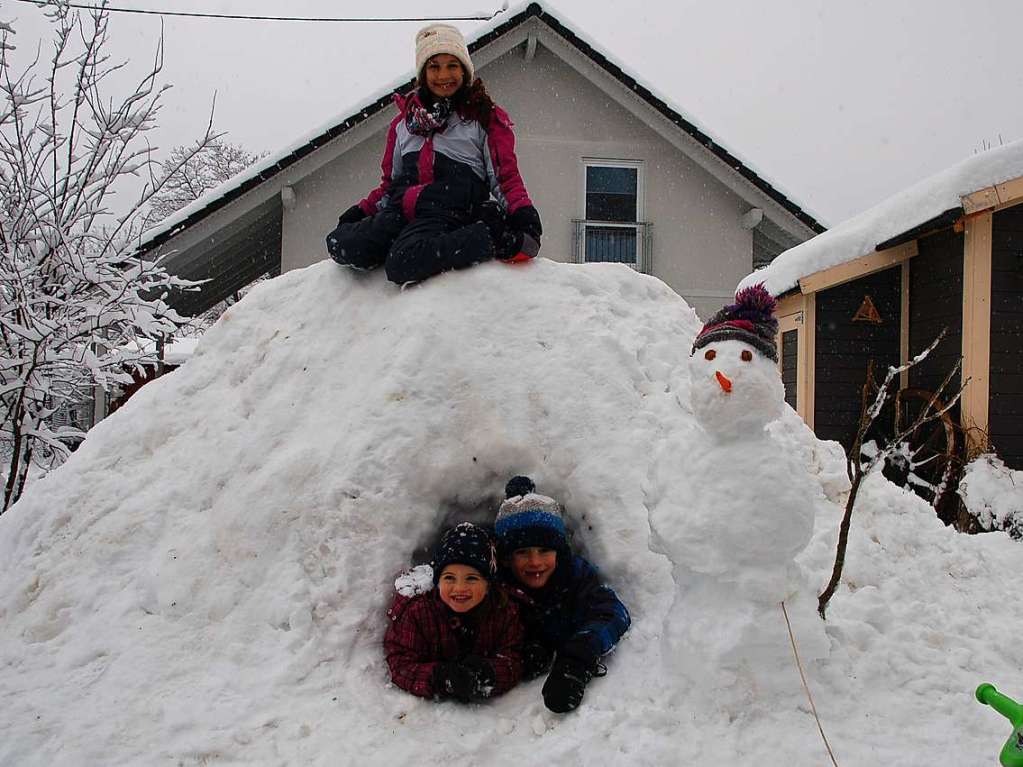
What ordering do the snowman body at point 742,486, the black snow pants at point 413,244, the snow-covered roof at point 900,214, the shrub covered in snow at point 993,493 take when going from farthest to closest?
the snow-covered roof at point 900,214
the shrub covered in snow at point 993,493
the black snow pants at point 413,244
the snowman body at point 742,486

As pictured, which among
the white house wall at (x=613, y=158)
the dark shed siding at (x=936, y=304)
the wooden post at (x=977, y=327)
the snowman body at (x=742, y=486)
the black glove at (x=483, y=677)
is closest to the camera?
the snowman body at (x=742, y=486)

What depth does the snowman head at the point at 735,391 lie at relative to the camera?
2289 mm

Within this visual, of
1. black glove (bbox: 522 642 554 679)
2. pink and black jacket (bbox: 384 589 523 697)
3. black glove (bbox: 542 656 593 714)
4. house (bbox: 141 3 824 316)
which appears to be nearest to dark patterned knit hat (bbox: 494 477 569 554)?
pink and black jacket (bbox: 384 589 523 697)

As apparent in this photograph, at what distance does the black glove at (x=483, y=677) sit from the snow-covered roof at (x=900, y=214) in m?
5.88

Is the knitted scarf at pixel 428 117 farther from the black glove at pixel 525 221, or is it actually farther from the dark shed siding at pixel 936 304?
the dark shed siding at pixel 936 304

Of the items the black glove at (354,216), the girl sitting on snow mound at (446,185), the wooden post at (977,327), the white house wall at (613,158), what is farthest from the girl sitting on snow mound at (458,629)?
the white house wall at (613,158)

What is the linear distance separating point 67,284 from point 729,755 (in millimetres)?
5042

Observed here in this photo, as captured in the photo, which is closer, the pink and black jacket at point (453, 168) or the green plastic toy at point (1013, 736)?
the green plastic toy at point (1013, 736)

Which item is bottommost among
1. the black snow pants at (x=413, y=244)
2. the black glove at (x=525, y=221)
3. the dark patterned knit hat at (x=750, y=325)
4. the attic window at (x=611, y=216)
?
the dark patterned knit hat at (x=750, y=325)

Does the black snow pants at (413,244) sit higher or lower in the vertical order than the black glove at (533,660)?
higher

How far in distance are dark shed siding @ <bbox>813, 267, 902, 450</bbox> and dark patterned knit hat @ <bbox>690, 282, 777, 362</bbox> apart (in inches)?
240

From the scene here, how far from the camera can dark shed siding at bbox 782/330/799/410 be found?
8578 millimetres

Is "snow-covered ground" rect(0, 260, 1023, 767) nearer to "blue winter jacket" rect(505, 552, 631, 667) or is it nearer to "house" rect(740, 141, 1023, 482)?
"blue winter jacket" rect(505, 552, 631, 667)

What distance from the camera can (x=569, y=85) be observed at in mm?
10445
